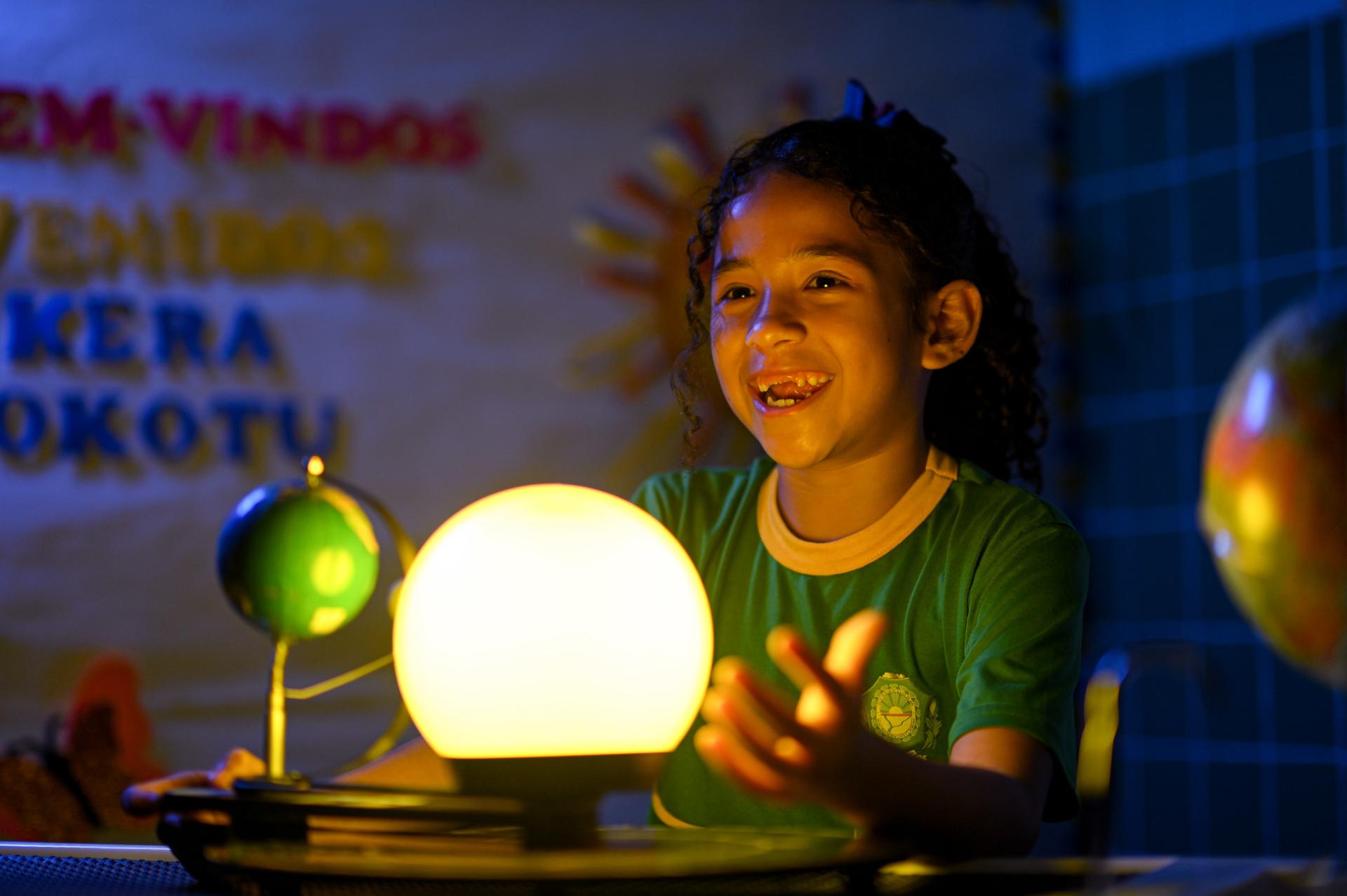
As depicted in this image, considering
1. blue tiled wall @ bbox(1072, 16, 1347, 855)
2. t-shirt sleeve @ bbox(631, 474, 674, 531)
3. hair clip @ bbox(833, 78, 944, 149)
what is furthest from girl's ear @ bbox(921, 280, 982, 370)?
blue tiled wall @ bbox(1072, 16, 1347, 855)

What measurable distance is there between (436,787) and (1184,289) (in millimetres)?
2463

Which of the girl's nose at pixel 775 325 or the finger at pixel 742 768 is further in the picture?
the girl's nose at pixel 775 325

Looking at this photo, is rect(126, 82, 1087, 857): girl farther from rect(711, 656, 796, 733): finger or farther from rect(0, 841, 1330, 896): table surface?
rect(711, 656, 796, 733): finger

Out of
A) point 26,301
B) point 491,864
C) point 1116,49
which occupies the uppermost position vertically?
point 1116,49

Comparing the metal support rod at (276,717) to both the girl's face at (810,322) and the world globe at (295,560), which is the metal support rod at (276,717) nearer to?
the world globe at (295,560)

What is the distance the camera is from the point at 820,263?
971mm

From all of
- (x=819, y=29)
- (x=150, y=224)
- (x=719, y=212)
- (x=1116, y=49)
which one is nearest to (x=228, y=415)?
(x=150, y=224)

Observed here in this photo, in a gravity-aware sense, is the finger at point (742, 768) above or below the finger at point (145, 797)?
above

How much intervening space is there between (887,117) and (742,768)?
76 centimetres

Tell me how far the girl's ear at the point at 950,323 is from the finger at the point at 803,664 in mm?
602

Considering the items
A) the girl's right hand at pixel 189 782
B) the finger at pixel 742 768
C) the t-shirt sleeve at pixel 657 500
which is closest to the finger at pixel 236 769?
the girl's right hand at pixel 189 782

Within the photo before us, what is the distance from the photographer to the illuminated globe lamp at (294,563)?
27.9 inches

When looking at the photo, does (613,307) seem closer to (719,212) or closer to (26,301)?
(26,301)

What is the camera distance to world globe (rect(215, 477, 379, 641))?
709 mm
